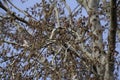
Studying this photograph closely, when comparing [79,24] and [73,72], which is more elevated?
[79,24]

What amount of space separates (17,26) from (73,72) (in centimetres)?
340

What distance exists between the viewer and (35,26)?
885 centimetres

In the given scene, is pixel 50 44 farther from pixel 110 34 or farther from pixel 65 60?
pixel 110 34

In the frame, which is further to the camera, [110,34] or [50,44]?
[50,44]

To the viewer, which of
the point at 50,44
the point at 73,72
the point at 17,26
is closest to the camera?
the point at 73,72

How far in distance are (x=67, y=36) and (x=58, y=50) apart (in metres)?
0.42

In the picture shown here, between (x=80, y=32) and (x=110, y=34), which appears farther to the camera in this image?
(x=80, y=32)

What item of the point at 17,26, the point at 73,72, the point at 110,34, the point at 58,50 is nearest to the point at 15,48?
the point at 17,26

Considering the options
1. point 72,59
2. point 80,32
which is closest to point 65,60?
point 72,59

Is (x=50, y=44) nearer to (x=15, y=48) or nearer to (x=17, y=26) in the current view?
(x=15, y=48)

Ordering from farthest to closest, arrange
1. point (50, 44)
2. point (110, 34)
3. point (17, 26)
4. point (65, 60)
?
point (17, 26), point (50, 44), point (65, 60), point (110, 34)

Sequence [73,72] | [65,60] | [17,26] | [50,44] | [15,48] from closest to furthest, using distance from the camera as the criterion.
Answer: [73,72], [65,60], [50,44], [15,48], [17,26]

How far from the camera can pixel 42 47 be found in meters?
8.62

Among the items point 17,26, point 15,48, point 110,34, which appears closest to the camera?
point 110,34
